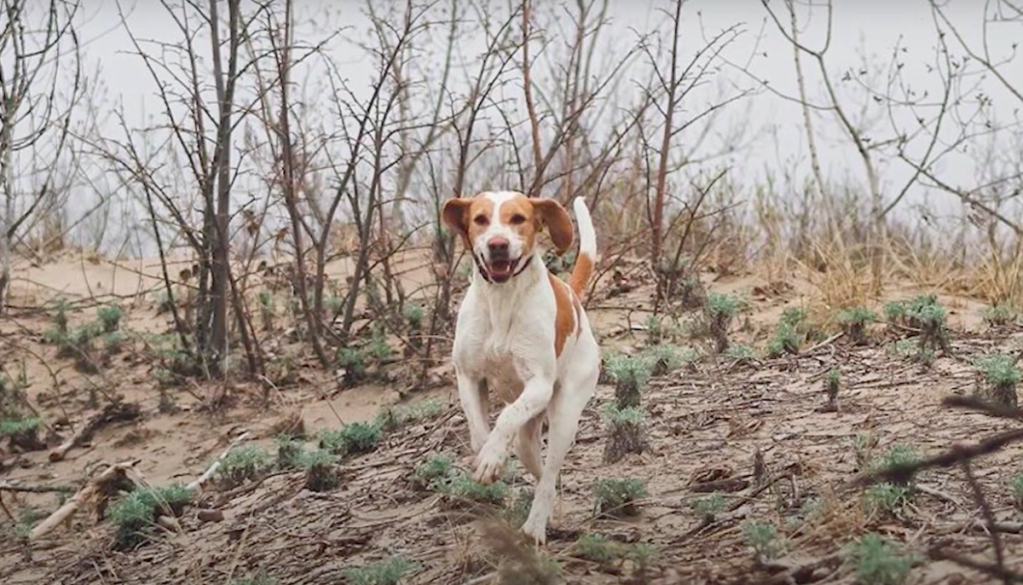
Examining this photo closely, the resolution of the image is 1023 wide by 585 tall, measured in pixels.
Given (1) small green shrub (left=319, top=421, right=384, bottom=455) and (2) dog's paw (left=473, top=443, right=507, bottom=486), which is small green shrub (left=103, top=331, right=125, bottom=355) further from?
(2) dog's paw (left=473, top=443, right=507, bottom=486)

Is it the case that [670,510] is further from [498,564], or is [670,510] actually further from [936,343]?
[936,343]

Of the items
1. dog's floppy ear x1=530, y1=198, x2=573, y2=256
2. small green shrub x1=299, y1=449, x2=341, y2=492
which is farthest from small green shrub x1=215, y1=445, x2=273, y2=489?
dog's floppy ear x1=530, y1=198, x2=573, y2=256

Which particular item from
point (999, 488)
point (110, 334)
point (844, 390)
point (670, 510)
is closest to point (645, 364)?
point (844, 390)

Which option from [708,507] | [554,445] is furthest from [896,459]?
[554,445]

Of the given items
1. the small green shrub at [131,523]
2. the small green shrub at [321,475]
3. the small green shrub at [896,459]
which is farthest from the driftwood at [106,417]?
the small green shrub at [896,459]

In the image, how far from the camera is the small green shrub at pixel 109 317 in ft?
34.5

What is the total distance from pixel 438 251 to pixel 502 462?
18.1 feet

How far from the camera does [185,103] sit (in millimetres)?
8594

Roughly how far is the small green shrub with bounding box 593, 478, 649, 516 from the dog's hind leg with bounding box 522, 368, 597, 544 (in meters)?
0.26

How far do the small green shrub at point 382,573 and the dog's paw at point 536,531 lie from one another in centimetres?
43

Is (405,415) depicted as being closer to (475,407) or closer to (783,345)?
(783,345)

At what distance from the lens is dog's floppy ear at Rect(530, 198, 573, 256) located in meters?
5.01

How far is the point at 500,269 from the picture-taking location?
15.5 feet

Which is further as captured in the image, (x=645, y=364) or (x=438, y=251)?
(x=438, y=251)
